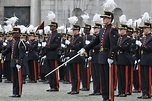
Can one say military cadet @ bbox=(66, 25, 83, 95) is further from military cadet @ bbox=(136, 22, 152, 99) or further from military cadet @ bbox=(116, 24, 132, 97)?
military cadet @ bbox=(136, 22, 152, 99)

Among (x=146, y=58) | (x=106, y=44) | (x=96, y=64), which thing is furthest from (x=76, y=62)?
(x=106, y=44)

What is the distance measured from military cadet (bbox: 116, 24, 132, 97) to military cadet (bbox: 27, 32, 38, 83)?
5.84 meters

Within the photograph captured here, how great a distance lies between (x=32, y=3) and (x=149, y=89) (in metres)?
18.5

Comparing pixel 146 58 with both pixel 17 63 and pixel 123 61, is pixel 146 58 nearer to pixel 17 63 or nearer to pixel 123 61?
pixel 123 61

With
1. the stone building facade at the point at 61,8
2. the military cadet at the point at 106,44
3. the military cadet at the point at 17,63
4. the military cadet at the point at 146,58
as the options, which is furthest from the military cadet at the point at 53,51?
the stone building facade at the point at 61,8

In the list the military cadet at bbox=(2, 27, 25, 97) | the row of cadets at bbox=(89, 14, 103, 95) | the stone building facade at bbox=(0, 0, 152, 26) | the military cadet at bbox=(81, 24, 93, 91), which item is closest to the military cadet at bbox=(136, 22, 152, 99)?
the row of cadets at bbox=(89, 14, 103, 95)

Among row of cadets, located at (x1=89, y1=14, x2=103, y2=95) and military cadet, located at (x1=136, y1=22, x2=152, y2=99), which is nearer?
military cadet, located at (x1=136, y1=22, x2=152, y2=99)

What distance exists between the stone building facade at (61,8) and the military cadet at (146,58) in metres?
15.1

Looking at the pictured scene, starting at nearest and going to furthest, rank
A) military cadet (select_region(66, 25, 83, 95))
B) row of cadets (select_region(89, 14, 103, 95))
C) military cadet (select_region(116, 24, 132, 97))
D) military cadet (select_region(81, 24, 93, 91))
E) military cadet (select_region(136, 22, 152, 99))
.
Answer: military cadet (select_region(136, 22, 152, 99)) < military cadet (select_region(116, 24, 132, 97)) < row of cadets (select_region(89, 14, 103, 95)) < military cadet (select_region(66, 25, 83, 95)) < military cadet (select_region(81, 24, 93, 91))

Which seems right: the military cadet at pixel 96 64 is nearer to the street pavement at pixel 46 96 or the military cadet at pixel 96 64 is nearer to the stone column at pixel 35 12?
the street pavement at pixel 46 96

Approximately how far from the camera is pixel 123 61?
1664 centimetres

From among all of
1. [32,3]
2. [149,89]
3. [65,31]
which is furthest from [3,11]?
[149,89]

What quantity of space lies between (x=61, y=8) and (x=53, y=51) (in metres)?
14.5

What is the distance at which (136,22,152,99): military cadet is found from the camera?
1600 cm
